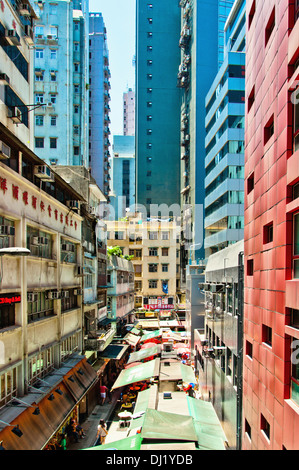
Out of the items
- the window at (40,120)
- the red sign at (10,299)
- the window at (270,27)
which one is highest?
the window at (40,120)

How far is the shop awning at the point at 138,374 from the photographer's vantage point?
70.5 feet

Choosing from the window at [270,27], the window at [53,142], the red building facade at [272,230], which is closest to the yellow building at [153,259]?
the window at [53,142]

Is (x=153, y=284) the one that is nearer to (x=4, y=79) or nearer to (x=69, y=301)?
(x=69, y=301)

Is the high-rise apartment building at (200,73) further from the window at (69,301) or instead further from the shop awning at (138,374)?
the window at (69,301)

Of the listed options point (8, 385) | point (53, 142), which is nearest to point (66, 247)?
point (8, 385)

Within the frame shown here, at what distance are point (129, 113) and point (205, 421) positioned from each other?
12911cm

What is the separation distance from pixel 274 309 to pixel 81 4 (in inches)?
2199

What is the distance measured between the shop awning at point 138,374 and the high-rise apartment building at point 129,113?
116m

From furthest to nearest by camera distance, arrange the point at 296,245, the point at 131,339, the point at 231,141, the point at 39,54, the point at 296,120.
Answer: the point at 39,54 < the point at 131,339 < the point at 231,141 < the point at 296,120 < the point at 296,245

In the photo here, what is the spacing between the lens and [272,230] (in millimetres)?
11258

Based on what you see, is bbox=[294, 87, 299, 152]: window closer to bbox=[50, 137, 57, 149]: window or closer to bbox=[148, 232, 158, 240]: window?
bbox=[50, 137, 57, 149]: window

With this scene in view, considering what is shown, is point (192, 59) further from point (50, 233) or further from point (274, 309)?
point (274, 309)

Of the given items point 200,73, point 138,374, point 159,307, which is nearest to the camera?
point 138,374

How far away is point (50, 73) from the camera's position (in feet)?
135
